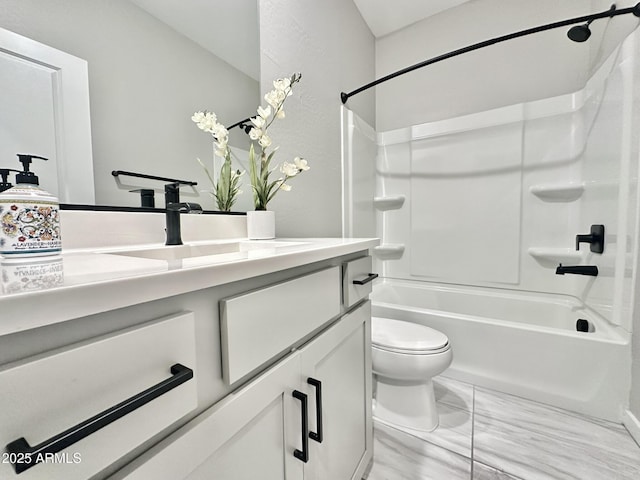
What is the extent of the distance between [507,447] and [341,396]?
933 millimetres

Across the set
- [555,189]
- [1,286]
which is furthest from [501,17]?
[1,286]

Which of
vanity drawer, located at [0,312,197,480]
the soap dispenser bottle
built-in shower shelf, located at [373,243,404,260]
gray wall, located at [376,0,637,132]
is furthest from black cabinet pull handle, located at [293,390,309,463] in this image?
gray wall, located at [376,0,637,132]

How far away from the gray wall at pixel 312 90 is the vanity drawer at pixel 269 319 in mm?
717

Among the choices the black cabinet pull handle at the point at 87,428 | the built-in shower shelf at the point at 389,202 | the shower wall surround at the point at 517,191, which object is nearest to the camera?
the black cabinet pull handle at the point at 87,428

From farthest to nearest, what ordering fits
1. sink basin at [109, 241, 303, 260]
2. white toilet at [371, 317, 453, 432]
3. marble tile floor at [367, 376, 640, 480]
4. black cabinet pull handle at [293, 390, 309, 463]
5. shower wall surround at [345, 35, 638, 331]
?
shower wall surround at [345, 35, 638, 331], white toilet at [371, 317, 453, 432], marble tile floor at [367, 376, 640, 480], sink basin at [109, 241, 303, 260], black cabinet pull handle at [293, 390, 309, 463]

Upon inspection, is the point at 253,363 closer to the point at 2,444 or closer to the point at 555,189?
the point at 2,444

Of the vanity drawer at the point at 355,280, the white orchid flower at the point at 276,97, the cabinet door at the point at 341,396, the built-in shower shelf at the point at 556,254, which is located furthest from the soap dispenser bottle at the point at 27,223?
the built-in shower shelf at the point at 556,254

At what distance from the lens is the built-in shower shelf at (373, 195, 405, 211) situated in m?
2.39

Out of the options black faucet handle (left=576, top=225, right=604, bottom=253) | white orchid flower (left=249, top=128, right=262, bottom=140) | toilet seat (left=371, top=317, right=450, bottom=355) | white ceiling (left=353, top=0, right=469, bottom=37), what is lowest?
toilet seat (left=371, top=317, right=450, bottom=355)

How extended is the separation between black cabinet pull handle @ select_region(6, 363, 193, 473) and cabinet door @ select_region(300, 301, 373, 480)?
1.05 ft

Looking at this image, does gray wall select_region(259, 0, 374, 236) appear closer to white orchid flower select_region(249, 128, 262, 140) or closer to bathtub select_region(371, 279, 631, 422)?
white orchid flower select_region(249, 128, 262, 140)

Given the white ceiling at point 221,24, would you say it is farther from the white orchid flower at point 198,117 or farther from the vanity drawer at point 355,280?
the vanity drawer at point 355,280

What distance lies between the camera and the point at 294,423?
0.60 metres

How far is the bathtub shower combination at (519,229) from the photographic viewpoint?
4.35ft
